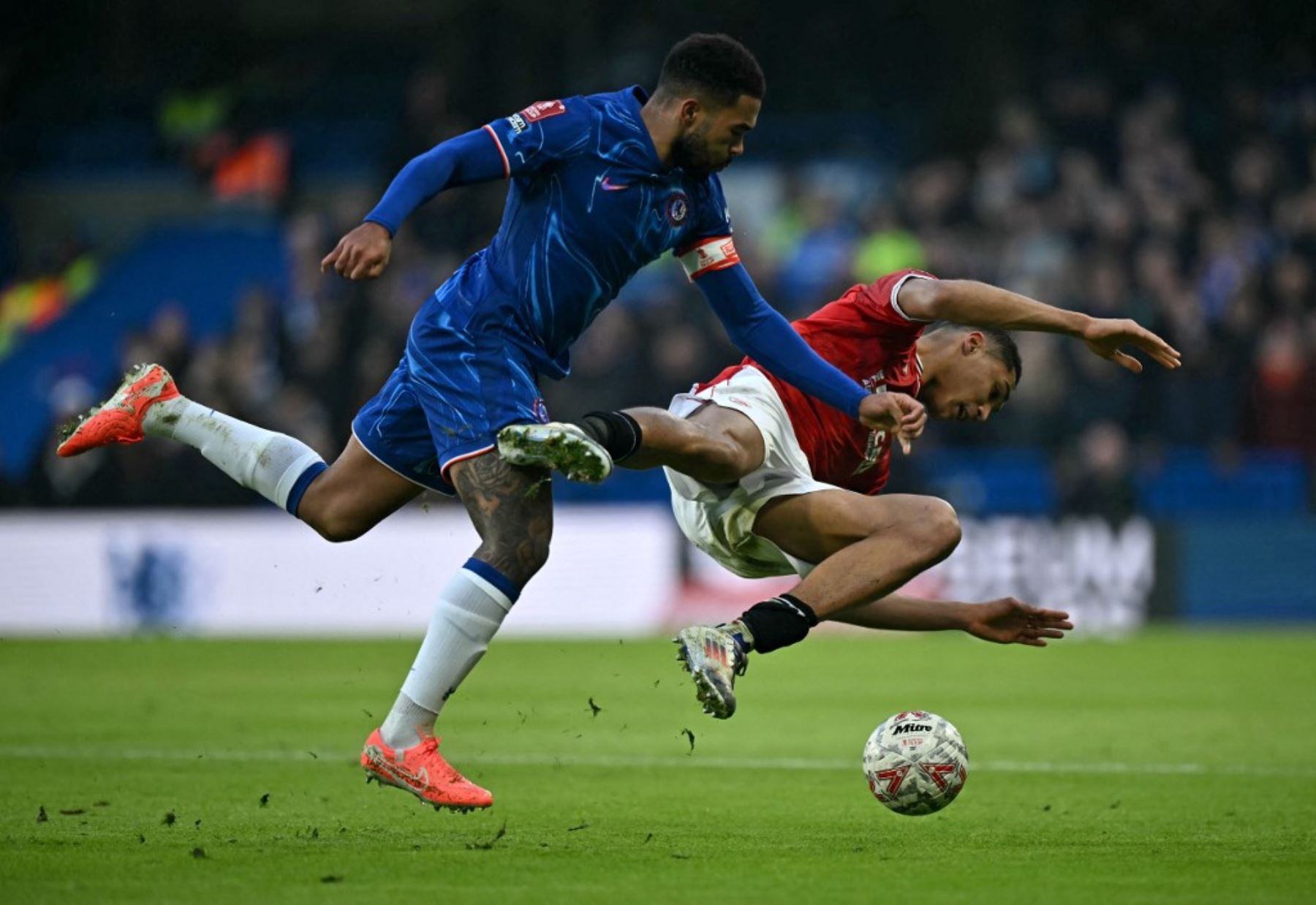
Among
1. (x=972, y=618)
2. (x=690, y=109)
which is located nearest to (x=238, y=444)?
(x=690, y=109)

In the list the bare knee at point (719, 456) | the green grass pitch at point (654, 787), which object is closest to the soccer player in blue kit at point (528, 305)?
the bare knee at point (719, 456)

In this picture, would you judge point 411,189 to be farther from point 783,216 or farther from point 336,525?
point 783,216

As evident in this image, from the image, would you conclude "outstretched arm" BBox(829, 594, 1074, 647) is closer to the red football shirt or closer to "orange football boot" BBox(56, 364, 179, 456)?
the red football shirt

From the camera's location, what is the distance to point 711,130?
613 cm

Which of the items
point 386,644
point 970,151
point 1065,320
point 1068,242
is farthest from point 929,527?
point 970,151

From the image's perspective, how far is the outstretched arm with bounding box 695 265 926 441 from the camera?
6520 millimetres

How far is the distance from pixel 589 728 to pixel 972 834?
399 centimetres

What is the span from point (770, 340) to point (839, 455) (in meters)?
0.77

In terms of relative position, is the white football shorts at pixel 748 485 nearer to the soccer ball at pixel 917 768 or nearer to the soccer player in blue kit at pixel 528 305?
the soccer player in blue kit at pixel 528 305

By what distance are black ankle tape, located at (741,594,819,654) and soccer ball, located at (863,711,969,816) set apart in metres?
0.45

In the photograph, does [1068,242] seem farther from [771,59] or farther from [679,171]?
[679,171]

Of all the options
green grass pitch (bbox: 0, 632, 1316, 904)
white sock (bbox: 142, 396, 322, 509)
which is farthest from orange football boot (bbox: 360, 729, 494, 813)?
white sock (bbox: 142, 396, 322, 509)

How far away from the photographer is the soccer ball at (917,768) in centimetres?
614

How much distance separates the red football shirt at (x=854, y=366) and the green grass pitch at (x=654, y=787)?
1.25 meters
